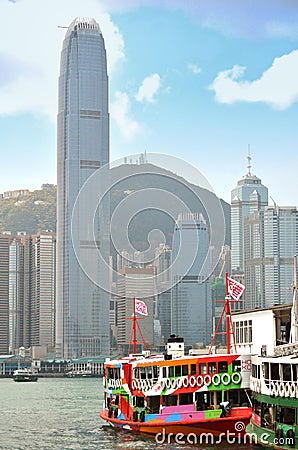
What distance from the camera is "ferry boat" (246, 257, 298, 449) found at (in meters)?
24.2

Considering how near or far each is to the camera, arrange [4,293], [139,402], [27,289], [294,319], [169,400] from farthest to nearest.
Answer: [27,289]
[4,293]
[139,402]
[169,400]
[294,319]

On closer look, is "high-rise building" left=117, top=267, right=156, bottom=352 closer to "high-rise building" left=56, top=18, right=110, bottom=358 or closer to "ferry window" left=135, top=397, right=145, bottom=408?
"high-rise building" left=56, top=18, right=110, bottom=358

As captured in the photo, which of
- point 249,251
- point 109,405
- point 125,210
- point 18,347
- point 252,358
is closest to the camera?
point 252,358

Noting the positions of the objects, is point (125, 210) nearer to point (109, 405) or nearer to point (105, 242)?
point (105, 242)

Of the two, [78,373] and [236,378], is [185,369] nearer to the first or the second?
[236,378]

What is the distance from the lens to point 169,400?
3120 centimetres

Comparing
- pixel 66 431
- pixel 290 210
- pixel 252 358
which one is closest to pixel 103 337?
pixel 290 210

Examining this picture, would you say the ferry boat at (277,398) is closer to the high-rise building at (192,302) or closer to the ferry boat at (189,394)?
the ferry boat at (189,394)

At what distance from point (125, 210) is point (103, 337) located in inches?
1202

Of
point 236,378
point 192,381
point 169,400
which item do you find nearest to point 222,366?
point 236,378

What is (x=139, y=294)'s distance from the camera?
164250 millimetres

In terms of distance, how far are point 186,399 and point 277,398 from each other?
596cm

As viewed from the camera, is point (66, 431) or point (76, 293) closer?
point (66, 431)

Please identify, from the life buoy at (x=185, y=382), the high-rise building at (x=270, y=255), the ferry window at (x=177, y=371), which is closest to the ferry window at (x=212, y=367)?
the life buoy at (x=185, y=382)
